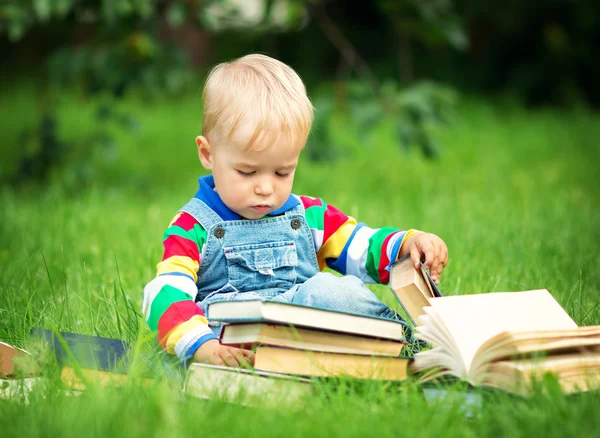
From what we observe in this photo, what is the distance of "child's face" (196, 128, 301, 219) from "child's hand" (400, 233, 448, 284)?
1.36 feet

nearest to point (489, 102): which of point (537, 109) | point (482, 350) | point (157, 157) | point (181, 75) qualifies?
point (537, 109)

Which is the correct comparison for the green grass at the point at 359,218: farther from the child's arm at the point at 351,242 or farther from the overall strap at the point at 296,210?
the overall strap at the point at 296,210

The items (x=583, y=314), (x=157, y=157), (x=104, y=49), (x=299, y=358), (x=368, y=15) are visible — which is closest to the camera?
(x=299, y=358)

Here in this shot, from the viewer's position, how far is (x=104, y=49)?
4.50 meters

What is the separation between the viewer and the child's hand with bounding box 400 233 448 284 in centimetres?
216

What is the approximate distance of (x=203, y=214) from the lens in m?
2.19

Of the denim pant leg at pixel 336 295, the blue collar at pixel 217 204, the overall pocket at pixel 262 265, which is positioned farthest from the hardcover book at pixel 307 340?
the blue collar at pixel 217 204

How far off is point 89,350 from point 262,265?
1.88 ft

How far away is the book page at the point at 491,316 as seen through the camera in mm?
1775

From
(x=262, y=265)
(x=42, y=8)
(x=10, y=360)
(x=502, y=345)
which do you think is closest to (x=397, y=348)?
(x=502, y=345)

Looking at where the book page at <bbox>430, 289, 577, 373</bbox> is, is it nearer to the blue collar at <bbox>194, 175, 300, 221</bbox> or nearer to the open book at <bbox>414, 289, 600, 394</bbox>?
the open book at <bbox>414, 289, 600, 394</bbox>

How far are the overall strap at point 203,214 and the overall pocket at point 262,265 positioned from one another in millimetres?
88

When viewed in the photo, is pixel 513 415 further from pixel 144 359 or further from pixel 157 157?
pixel 157 157

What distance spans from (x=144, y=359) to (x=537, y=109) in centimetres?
798
